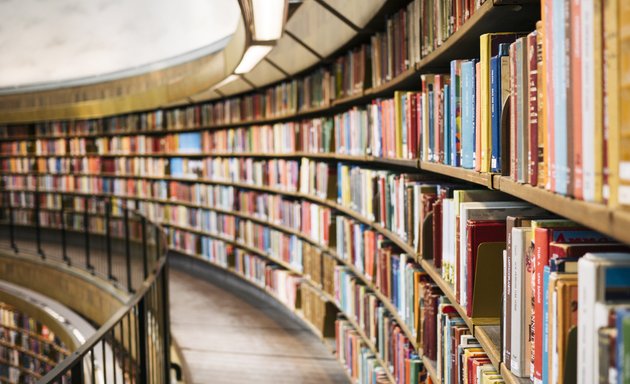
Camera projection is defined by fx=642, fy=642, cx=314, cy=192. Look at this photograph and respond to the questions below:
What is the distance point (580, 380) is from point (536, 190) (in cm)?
36

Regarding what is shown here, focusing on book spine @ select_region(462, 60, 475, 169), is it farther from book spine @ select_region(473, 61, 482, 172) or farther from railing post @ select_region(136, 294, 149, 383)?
railing post @ select_region(136, 294, 149, 383)

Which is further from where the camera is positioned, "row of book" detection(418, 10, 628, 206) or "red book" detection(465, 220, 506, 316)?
"red book" detection(465, 220, 506, 316)

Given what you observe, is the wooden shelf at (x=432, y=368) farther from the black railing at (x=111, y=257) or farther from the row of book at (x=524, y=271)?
the black railing at (x=111, y=257)

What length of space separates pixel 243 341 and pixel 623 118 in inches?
194

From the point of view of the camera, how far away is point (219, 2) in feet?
25.5

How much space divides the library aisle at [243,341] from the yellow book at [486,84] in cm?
331

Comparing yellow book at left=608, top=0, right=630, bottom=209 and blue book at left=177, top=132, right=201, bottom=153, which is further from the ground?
blue book at left=177, top=132, right=201, bottom=153

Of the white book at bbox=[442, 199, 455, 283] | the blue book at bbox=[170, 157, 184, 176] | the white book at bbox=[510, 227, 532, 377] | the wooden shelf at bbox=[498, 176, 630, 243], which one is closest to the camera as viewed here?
the wooden shelf at bbox=[498, 176, 630, 243]

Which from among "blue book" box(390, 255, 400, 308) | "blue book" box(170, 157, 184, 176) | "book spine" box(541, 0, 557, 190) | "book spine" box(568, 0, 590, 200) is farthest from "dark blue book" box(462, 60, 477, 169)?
"blue book" box(170, 157, 184, 176)

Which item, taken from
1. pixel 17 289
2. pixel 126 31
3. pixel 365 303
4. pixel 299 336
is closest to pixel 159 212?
pixel 17 289

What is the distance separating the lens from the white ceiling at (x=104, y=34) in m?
8.34

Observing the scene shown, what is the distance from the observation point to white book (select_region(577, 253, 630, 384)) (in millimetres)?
942

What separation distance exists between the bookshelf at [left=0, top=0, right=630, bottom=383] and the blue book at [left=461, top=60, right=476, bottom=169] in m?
0.05

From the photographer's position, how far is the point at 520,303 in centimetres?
134
